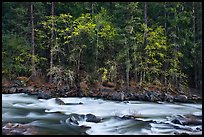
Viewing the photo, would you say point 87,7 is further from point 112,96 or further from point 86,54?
point 112,96

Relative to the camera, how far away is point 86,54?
2419 cm

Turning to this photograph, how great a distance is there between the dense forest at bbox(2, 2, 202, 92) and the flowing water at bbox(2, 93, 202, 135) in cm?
413

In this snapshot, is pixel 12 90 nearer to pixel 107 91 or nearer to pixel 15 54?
pixel 15 54

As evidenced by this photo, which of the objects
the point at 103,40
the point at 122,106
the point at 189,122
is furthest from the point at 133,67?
the point at 189,122

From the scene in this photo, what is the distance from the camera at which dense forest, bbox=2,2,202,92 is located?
23.4 meters

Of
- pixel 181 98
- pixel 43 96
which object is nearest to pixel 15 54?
pixel 43 96

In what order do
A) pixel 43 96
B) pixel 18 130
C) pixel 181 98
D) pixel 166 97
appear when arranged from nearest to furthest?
1. pixel 18 130
2. pixel 43 96
3. pixel 166 97
4. pixel 181 98

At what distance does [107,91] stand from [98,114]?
6837 mm

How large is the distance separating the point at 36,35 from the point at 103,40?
542 centimetres

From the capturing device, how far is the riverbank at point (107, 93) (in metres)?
20.4

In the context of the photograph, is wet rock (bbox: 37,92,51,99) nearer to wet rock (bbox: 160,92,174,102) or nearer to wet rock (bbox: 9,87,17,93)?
wet rock (bbox: 9,87,17,93)

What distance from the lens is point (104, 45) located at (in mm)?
24438

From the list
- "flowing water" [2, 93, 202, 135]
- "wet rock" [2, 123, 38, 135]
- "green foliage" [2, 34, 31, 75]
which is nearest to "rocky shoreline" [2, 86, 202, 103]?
"flowing water" [2, 93, 202, 135]

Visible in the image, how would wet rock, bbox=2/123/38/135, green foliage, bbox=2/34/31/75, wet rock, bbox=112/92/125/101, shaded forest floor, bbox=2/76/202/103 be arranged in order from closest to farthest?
wet rock, bbox=2/123/38/135
wet rock, bbox=112/92/125/101
shaded forest floor, bbox=2/76/202/103
green foliage, bbox=2/34/31/75
